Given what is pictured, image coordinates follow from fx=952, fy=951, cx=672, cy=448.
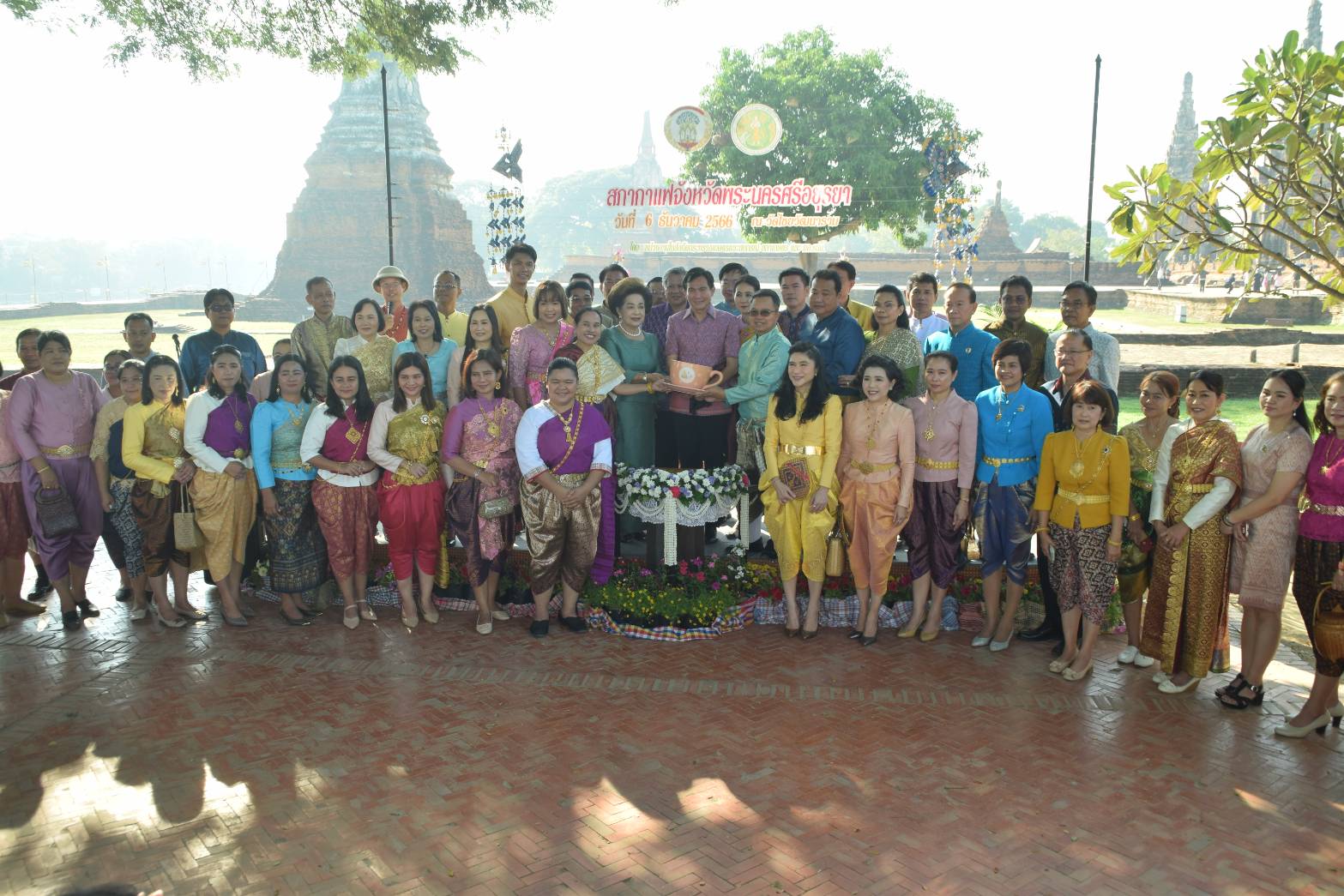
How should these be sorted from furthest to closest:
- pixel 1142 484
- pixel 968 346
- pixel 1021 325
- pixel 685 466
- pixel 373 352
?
pixel 685 466, pixel 1021 325, pixel 373 352, pixel 968 346, pixel 1142 484

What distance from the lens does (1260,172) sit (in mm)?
5285

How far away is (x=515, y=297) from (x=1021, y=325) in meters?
3.86

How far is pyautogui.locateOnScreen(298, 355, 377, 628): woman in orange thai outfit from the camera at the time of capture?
6.04m

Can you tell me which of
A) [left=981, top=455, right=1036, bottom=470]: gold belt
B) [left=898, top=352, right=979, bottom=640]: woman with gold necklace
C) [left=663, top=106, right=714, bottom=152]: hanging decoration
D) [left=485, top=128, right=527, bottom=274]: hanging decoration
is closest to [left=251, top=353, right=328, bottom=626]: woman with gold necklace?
[left=898, top=352, right=979, bottom=640]: woman with gold necklace

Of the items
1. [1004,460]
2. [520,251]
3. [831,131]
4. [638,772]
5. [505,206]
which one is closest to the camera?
[638,772]

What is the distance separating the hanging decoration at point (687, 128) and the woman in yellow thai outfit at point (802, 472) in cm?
1566

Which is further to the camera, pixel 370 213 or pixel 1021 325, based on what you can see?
pixel 370 213

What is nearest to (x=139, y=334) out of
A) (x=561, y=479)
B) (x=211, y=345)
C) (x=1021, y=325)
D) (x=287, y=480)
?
(x=211, y=345)

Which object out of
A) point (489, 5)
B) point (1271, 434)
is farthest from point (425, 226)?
point (1271, 434)

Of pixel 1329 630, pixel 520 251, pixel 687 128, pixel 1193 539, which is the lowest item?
pixel 1329 630

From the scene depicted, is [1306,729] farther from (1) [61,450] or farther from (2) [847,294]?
(1) [61,450]

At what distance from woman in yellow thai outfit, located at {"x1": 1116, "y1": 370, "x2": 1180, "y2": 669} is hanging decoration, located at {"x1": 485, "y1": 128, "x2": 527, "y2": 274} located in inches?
409

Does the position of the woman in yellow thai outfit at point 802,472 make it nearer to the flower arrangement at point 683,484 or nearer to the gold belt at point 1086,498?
the flower arrangement at point 683,484

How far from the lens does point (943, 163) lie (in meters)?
16.7
